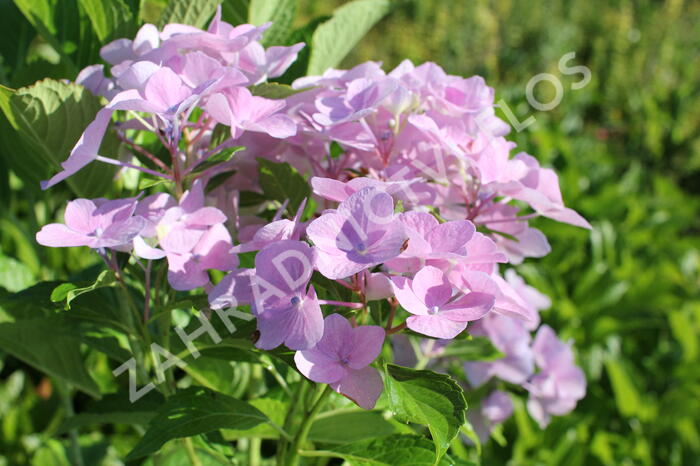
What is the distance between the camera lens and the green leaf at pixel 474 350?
958 millimetres

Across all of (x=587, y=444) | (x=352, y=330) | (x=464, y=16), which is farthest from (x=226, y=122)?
(x=464, y=16)

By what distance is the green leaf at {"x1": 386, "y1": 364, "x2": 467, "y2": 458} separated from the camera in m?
0.59

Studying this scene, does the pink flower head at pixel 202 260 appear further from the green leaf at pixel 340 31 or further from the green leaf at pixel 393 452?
the green leaf at pixel 340 31

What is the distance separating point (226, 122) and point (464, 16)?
6.32 m

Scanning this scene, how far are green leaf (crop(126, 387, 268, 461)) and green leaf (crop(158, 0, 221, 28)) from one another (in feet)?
1.36

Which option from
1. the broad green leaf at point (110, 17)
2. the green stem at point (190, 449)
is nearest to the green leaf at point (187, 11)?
the broad green leaf at point (110, 17)

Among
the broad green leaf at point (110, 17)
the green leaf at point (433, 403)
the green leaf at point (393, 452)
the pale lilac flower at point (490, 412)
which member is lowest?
the pale lilac flower at point (490, 412)

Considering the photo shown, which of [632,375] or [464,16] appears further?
[464,16]

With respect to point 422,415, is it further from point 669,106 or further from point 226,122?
point 669,106

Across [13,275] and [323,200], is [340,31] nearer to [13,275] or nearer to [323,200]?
[323,200]

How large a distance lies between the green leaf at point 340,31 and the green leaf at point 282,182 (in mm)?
286

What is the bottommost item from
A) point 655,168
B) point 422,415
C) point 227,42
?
point 655,168

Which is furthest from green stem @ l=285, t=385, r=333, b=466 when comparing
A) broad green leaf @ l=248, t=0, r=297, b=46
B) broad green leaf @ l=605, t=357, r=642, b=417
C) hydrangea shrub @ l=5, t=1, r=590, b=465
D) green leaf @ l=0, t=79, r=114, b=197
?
broad green leaf @ l=605, t=357, r=642, b=417

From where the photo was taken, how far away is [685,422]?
183cm
